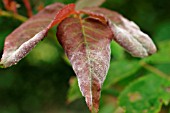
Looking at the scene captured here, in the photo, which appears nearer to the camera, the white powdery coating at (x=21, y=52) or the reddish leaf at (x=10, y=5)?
the white powdery coating at (x=21, y=52)

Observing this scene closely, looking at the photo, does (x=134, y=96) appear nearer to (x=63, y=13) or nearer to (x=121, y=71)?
(x=121, y=71)

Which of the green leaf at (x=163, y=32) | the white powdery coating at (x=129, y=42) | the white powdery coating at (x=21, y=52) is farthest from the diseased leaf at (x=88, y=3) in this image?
the green leaf at (x=163, y=32)

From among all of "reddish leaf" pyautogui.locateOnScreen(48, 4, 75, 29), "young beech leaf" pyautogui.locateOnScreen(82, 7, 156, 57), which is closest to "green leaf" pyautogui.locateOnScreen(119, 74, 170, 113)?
"young beech leaf" pyautogui.locateOnScreen(82, 7, 156, 57)

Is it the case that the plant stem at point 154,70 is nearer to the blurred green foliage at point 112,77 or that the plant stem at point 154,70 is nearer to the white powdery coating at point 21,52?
the blurred green foliage at point 112,77

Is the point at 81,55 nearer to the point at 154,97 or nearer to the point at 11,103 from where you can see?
the point at 154,97

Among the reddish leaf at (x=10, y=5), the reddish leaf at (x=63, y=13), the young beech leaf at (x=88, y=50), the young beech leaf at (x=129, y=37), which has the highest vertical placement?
the reddish leaf at (x=63, y=13)

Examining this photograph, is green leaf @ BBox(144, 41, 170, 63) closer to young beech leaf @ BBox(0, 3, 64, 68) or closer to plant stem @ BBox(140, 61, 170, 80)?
plant stem @ BBox(140, 61, 170, 80)

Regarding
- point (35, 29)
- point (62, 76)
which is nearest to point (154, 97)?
point (35, 29)

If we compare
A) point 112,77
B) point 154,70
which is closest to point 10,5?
point 112,77
